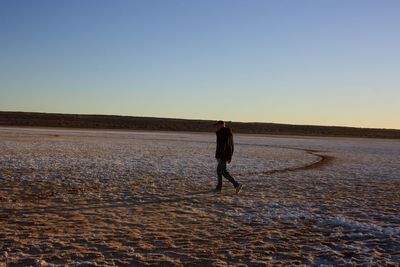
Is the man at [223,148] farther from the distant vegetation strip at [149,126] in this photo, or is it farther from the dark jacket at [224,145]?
the distant vegetation strip at [149,126]

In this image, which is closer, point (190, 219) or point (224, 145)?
point (190, 219)

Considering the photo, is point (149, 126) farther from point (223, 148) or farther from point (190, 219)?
point (190, 219)

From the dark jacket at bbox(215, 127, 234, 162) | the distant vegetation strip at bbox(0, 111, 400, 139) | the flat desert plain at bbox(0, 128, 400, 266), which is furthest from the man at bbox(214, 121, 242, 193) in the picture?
the distant vegetation strip at bbox(0, 111, 400, 139)

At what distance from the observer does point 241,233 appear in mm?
8719

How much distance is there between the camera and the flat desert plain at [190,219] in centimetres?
731

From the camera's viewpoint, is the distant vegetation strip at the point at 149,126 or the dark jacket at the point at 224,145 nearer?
the dark jacket at the point at 224,145

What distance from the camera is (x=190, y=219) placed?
385 inches

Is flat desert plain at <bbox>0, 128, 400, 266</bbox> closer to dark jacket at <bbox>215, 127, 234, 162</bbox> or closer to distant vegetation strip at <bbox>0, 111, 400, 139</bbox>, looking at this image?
dark jacket at <bbox>215, 127, 234, 162</bbox>

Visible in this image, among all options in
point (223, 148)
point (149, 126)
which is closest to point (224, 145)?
point (223, 148)

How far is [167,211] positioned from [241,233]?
2307 millimetres

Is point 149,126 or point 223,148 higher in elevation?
point 149,126

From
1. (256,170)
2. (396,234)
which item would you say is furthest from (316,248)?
(256,170)

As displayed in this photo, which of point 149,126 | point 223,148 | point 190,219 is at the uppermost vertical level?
point 149,126

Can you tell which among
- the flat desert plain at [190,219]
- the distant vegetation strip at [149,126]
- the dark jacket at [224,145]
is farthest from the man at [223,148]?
the distant vegetation strip at [149,126]
